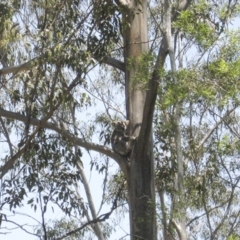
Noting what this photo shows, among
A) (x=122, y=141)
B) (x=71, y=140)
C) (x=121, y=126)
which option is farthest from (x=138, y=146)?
(x=71, y=140)

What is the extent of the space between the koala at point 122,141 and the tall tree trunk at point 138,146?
7cm

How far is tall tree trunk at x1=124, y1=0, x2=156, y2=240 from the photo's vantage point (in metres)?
7.99

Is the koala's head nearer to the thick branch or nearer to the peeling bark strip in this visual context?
the peeling bark strip

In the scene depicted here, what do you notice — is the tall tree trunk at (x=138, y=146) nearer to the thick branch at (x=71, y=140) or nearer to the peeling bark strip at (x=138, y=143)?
the peeling bark strip at (x=138, y=143)

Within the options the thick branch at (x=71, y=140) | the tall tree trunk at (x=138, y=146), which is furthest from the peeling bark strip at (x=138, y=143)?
the thick branch at (x=71, y=140)

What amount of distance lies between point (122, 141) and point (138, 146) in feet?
0.80

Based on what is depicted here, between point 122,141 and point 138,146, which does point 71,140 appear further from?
point 138,146

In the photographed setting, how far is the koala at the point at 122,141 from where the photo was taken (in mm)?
8250

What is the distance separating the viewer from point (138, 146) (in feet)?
26.6

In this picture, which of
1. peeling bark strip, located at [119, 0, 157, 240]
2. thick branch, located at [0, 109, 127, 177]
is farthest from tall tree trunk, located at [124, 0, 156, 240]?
thick branch, located at [0, 109, 127, 177]

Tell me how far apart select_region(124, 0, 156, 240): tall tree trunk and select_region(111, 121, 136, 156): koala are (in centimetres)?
7

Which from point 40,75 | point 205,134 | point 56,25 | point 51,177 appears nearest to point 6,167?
point 51,177

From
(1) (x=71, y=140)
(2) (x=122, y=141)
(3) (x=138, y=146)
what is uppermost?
(1) (x=71, y=140)

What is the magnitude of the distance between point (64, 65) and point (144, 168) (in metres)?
1.38
